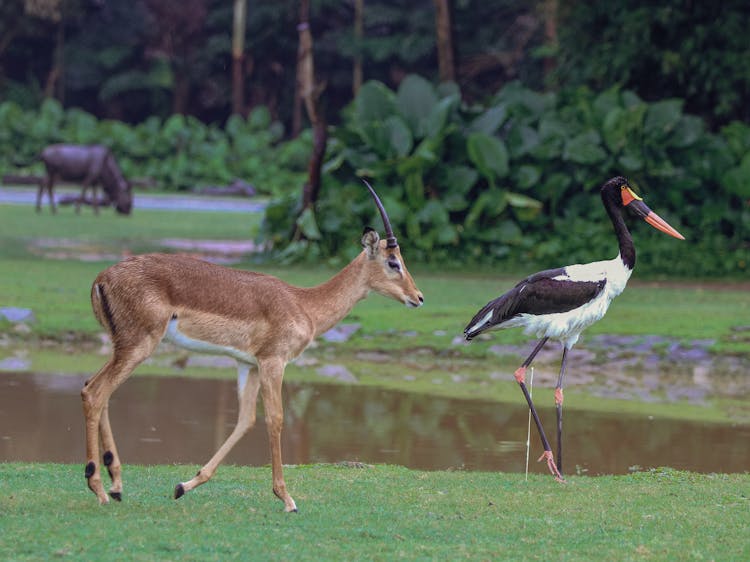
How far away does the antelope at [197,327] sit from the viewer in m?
6.85

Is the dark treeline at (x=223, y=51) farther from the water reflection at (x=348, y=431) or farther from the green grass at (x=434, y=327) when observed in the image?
the water reflection at (x=348, y=431)

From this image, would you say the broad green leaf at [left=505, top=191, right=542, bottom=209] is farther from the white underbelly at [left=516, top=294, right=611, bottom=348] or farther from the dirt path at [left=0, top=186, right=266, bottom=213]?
the dirt path at [left=0, top=186, right=266, bottom=213]

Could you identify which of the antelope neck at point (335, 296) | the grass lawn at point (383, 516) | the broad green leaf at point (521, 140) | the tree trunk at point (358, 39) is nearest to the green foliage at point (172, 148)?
the tree trunk at point (358, 39)

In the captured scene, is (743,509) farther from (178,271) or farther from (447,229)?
(447,229)

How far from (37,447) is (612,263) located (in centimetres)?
421

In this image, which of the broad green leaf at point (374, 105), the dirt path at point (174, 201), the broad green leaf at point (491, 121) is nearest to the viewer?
the broad green leaf at point (491, 121)

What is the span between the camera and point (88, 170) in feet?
114

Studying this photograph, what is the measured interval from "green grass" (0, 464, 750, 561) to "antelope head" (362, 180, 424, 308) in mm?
1090

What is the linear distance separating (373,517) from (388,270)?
1.44 meters

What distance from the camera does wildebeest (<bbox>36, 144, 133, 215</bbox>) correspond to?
110 feet

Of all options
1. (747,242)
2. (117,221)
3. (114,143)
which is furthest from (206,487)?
(114,143)

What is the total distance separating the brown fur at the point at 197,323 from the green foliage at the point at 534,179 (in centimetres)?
1301

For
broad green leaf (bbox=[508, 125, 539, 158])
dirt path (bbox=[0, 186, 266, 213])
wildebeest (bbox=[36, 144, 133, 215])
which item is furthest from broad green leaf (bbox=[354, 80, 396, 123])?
dirt path (bbox=[0, 186, 266, 213])

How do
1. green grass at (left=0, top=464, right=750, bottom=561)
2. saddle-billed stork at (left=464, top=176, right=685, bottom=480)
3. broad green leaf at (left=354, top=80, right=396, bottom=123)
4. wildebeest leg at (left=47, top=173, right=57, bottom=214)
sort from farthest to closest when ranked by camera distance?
wildebeest leg at (left=47, top=173, right=57, bottom=214) → broad green leaf at (left=354, top=80, right=396, bottom=123) → saddle-billed stork at (left=464, top=176, right=685, bottom=480) → green grass at (left=0, top=464, right=750, bottom=561)
